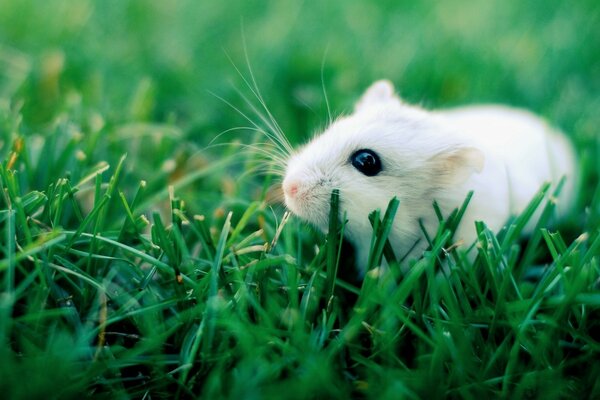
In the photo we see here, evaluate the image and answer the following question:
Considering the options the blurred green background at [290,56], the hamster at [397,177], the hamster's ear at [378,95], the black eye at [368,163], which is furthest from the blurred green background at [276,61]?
the black eye at [368,163]

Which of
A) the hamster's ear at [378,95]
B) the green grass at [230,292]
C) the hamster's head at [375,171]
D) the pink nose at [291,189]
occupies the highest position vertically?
the hamster's ear at [378,95]

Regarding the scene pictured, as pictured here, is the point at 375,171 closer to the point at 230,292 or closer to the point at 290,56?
the point at 230,292

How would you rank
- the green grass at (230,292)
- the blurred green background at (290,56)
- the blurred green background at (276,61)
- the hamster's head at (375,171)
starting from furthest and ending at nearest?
the blurred green background at (290,56)
the blurred green background at (276,61)
the hamster's head at (375,171)
the green grass at (230,292)

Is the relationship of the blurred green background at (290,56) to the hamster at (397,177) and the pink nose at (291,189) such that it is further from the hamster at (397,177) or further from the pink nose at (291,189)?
the pink nose at (291,189)

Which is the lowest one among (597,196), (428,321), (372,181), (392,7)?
(428,321)

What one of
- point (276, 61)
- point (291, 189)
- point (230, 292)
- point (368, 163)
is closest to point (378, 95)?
point (368, 163)

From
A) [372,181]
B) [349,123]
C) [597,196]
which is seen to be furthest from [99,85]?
[597,196]

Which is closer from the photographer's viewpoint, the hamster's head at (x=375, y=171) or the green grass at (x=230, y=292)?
the green grass at (x=230, y=292)

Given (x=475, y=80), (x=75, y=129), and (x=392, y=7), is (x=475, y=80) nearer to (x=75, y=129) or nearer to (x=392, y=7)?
(x=392, y=7)
